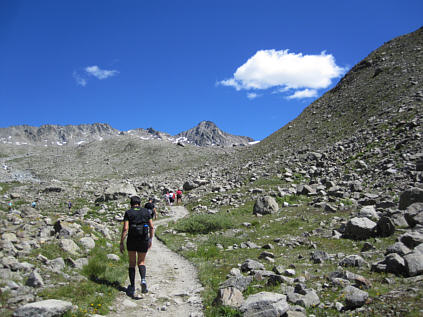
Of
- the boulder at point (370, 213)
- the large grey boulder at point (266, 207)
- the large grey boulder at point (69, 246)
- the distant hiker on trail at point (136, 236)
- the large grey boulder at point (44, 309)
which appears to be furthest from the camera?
the large grey boulder at point (266, 207)

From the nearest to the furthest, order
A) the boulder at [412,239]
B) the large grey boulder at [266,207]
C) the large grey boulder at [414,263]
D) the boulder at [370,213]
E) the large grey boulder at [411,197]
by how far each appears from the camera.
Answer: the large grey boulder at [414,263], the boulder at [412,239], the large grey boulder at [411,197], the boulder at [370,213], the large grey boulder at [266,207]

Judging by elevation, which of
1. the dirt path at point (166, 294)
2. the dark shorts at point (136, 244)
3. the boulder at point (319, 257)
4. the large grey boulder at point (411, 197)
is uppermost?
the large grey boulder at point (411, 197)

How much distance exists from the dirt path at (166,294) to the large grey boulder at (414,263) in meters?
5.61

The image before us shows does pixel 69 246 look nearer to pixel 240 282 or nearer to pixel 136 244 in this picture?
pixel 136 244

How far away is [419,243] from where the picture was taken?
8.23 metres

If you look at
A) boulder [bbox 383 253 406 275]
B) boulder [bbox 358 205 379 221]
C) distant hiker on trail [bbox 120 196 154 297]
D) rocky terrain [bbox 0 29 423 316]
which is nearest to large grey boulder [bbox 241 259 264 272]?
rocky terrain [bbox 0 29 423 316]

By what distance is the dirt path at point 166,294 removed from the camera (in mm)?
7555

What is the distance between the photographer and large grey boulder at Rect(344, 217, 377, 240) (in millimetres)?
11359

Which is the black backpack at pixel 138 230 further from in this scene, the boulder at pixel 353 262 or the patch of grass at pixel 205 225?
the patch of grass at pixel 205 225

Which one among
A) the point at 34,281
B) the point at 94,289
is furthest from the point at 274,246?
the point at 34,281

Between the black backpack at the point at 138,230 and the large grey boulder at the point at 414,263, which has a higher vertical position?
the black backpack at the point at 138,230

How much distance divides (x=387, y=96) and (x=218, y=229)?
1445 inches

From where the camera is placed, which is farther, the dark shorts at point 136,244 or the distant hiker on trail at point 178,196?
the distant hiker on trail at point 178,196

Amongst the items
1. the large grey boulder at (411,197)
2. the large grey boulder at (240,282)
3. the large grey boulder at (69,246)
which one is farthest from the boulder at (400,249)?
the large grey boulder at (69,246)
